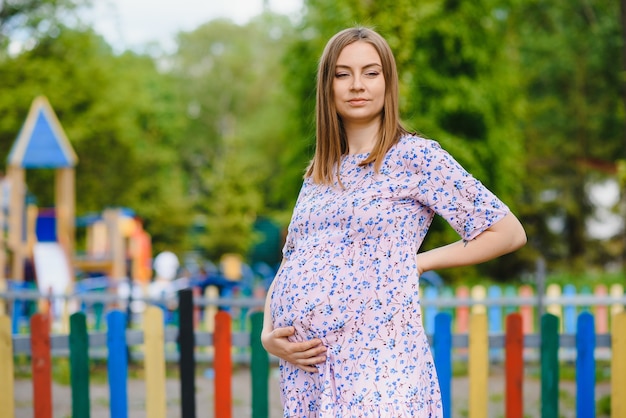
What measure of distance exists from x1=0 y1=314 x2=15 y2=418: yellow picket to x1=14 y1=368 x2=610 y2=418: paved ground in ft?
5.88

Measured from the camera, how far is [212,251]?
20609mm

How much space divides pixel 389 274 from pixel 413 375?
265 millimetres

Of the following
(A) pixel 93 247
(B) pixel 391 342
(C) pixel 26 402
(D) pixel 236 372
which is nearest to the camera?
(B) pixel 391 342

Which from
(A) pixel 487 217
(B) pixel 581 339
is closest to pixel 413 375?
(A) pixel 487 217

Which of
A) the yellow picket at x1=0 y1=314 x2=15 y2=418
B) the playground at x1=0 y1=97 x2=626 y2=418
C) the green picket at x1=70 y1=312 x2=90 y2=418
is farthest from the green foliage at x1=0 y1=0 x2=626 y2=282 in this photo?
the yellow picket at x1=0 y1=314 x2=15 y2=418

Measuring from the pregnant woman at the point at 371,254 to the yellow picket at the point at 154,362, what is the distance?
2.45 meters

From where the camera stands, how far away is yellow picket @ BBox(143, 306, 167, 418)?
4.44m

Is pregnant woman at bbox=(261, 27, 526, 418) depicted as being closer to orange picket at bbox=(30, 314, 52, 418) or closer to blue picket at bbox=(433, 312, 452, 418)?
blue picket at bbox=(433, 312, 452, 418)

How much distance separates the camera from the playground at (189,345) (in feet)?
14.0

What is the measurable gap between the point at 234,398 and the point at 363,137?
527 cm

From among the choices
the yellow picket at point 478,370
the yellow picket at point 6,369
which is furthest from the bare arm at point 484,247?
the yellow picket at point 6,369

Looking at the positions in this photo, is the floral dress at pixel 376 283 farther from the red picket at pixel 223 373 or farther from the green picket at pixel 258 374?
the red picket at pixel 223 373

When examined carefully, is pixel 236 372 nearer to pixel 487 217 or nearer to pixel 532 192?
pixel 487 217

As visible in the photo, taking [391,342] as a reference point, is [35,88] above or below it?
above
